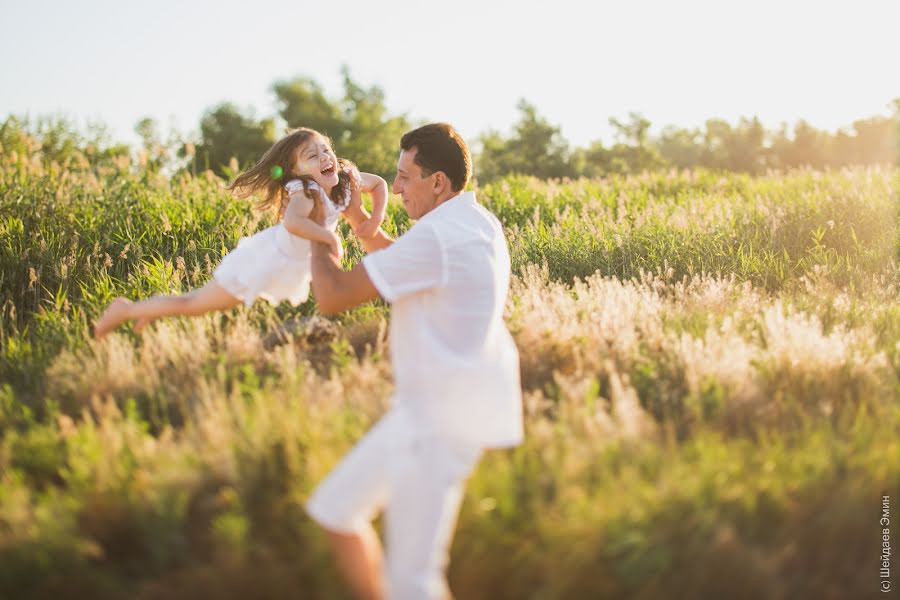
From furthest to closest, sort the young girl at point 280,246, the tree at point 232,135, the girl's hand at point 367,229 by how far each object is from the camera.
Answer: the tree at point 232,135
the girl's hand at point 367,229
the young girl at point 280,246

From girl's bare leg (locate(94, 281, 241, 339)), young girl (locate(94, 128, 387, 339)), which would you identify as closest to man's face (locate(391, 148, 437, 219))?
young girl (locate(94, 128, 387, 339))

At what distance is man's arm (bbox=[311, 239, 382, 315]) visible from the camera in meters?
3.57

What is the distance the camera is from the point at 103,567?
107 inches

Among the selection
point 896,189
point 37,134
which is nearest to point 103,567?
point 896,189

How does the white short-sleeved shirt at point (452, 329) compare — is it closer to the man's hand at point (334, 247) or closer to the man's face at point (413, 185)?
the man's face at point (413, 185)

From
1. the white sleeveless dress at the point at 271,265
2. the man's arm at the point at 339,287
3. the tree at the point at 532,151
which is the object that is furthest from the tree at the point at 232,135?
the man's arm at the point at 339,287

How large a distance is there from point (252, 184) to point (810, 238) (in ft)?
19.7

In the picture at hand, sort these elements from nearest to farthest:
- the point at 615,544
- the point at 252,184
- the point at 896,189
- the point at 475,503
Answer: the point at 615,544 < the point at 475,503 < the point at 252,184 < the point at 896,189

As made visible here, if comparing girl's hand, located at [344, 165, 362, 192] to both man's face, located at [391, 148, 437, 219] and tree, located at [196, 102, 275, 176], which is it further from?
tree, located at [196, 102, 275, 176]

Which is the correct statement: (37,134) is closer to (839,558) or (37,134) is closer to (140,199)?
(140,199)

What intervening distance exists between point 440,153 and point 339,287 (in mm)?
949

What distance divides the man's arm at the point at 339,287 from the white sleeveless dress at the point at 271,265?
3.18 feet

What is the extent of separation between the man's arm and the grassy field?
0.52 m

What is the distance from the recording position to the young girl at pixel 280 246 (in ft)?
15.1
